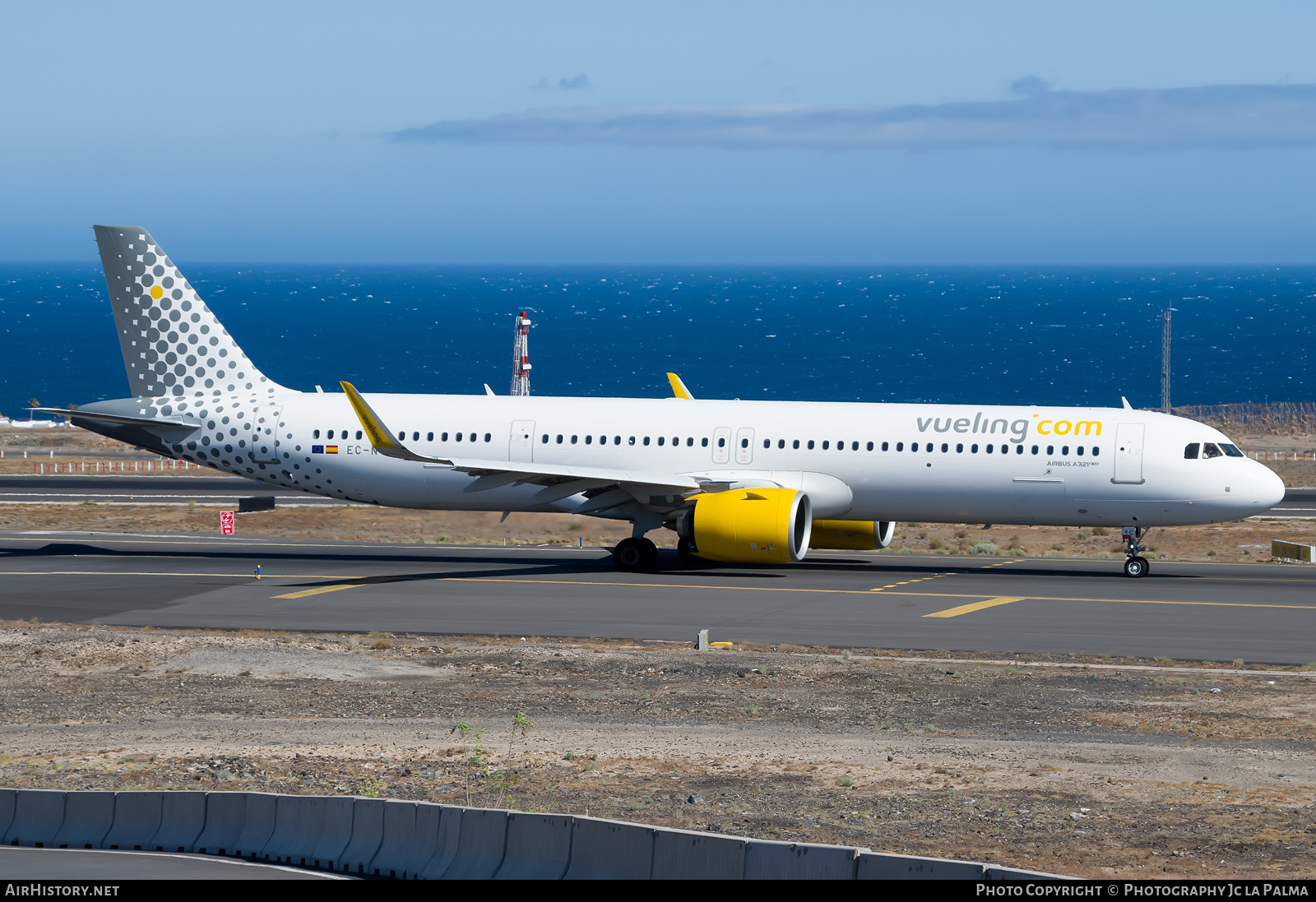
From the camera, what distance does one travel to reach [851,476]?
37031mm

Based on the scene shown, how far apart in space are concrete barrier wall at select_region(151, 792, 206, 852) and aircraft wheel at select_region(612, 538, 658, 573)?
963 inches

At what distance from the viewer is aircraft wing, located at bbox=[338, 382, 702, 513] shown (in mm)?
35062

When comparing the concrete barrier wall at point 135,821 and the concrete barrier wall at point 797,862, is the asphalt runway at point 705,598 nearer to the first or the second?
the concrete barrier wall at point 135,821

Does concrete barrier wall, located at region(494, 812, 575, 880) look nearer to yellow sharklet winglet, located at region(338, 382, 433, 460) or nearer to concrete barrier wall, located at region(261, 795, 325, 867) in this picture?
concrete barrier wall, located at region(261, 795, 325, 867)

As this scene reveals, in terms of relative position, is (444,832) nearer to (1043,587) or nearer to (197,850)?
(197,850)

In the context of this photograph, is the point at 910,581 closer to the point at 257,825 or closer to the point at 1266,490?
the point at 1266,490

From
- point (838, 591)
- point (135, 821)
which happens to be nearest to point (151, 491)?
point (838, 591)

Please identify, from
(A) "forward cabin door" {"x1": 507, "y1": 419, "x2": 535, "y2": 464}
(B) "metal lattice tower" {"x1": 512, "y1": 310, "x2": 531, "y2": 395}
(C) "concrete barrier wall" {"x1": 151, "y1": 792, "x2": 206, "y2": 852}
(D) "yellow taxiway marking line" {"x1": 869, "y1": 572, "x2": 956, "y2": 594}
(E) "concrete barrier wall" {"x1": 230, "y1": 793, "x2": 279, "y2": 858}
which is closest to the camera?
(E) "concrete barrier wall" {"x1": 230, "y1": 793, "x2": 279, "y2": 858}

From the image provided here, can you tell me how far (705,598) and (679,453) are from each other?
5860 millimetres

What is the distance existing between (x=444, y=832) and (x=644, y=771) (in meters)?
5.17

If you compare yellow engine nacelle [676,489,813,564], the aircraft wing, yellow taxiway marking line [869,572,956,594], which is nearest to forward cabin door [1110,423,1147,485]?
yellow taxiway marking line [869,572,956,594]

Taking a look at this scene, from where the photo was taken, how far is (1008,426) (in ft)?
120

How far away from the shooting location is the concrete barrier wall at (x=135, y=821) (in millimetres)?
13281

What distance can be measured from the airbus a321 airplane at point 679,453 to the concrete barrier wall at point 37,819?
2068cm
